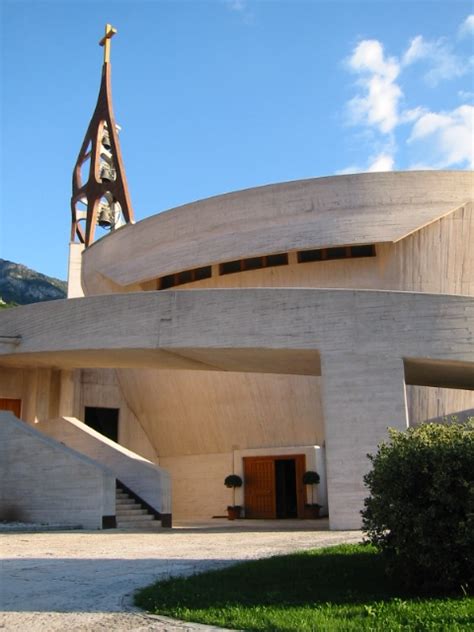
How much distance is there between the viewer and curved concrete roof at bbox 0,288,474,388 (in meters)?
14.0

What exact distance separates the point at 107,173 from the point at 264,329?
2248cm

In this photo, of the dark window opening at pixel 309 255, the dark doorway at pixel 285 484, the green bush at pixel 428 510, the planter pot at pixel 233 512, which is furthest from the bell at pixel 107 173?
the green bush at pixel 428 510

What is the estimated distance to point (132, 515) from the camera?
16.8m

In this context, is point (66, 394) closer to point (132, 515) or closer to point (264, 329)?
point (132, 515)

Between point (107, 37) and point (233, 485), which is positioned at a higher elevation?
point (107, 37)

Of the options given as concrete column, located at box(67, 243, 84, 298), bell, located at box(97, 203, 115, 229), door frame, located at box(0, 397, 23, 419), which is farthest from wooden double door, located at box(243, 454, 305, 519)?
bell, located at box(97, 203, 115, 229)

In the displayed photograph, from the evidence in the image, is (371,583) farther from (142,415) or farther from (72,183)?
(72,183)

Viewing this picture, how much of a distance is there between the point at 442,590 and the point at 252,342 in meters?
8.37

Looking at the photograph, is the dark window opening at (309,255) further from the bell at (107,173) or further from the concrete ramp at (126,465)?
the bell at (107,173)

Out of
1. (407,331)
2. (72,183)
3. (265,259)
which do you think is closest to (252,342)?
(407,331)

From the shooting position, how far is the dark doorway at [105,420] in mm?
23562

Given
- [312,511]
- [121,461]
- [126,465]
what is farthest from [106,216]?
[312,511]

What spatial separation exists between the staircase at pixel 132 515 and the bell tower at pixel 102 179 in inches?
647

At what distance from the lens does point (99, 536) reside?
13.2 metres
